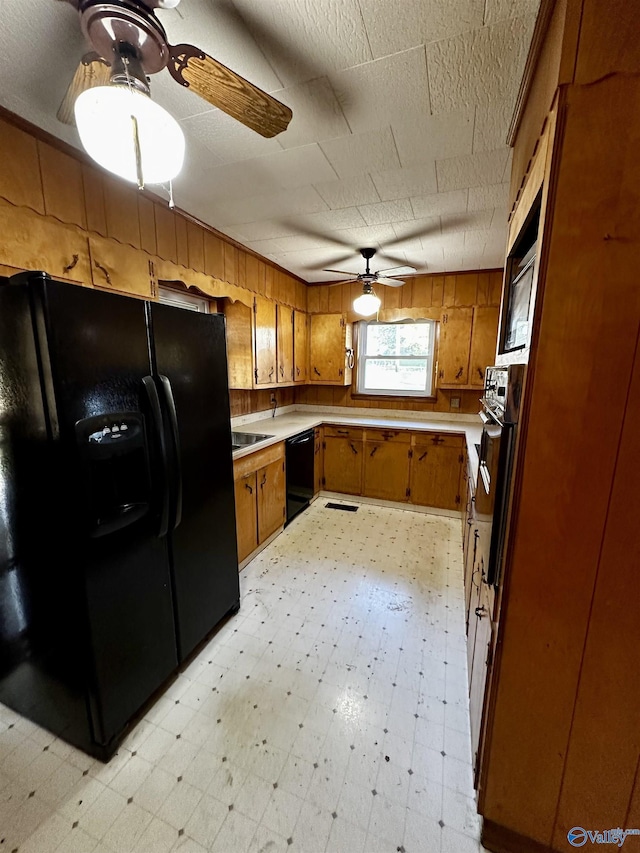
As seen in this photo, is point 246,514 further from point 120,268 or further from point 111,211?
point 111,211

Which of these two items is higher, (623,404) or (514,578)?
(623,404)

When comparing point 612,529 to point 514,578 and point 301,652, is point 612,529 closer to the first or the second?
point 514,578

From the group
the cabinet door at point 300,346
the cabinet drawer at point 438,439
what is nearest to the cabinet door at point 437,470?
the cabinet drawer at point 438,439

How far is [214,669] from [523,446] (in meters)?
1.82

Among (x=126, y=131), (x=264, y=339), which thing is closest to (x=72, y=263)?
(x=126, y=131)

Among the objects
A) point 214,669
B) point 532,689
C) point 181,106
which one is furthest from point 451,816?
point 181,106

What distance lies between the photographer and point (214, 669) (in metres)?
1.75

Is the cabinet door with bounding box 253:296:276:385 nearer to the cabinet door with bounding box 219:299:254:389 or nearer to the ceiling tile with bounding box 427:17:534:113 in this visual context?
the cabinet door with bounding box 219:299:254:389

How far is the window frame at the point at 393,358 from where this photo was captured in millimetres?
4023

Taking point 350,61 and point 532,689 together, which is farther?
point 350,61

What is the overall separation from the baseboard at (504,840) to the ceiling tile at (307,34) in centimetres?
254

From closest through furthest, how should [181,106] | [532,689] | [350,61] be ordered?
[532,689] < [350,61] < [181,106]

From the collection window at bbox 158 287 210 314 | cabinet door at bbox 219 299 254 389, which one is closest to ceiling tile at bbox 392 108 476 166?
window at bbox 158 287 210 314

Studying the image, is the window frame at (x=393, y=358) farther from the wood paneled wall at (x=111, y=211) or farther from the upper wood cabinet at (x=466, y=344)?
the wood paneled wall at (x=111, y=211)
